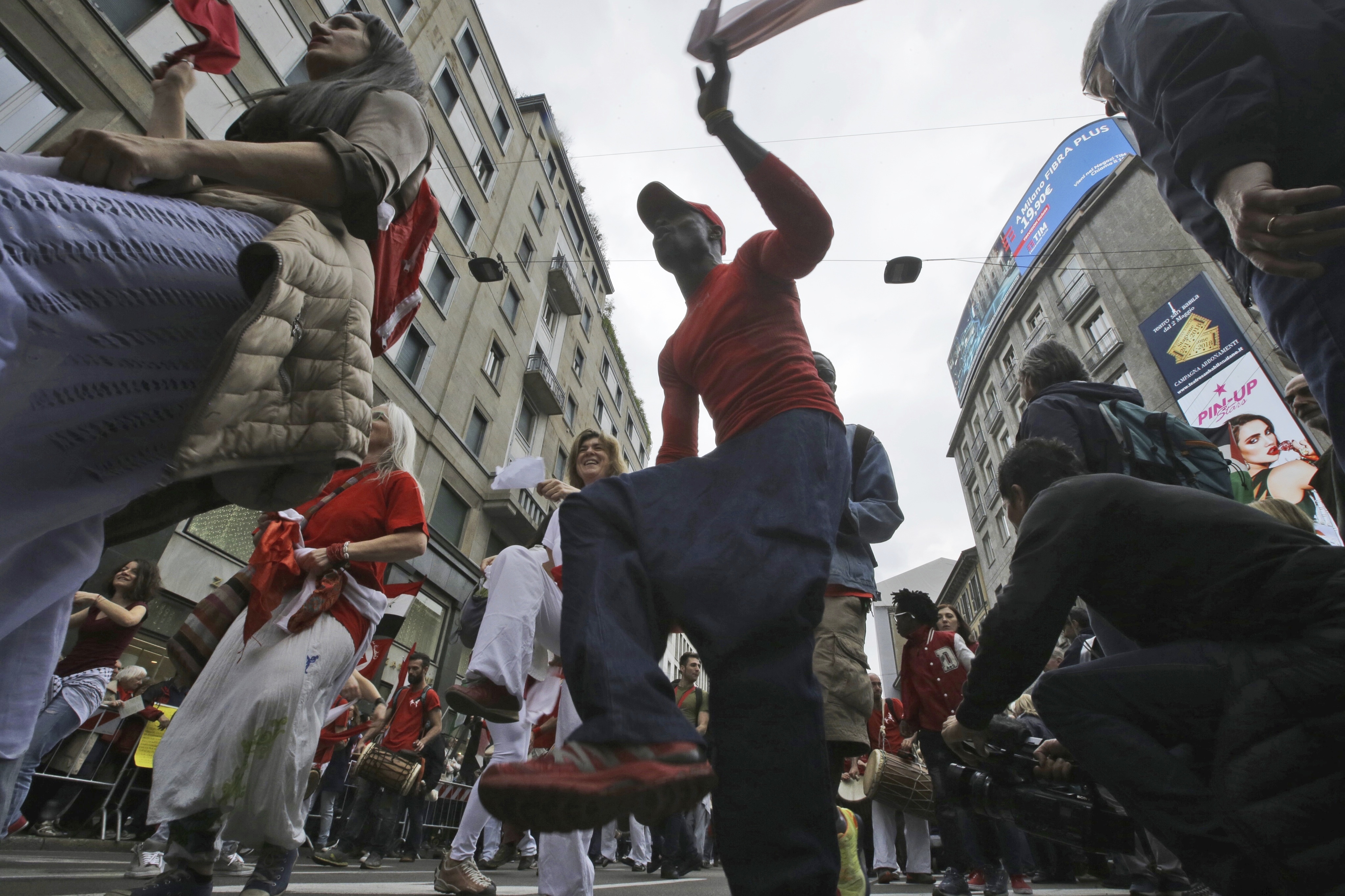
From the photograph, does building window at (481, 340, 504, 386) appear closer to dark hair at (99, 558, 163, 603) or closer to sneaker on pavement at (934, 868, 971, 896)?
dark hair at (99, 558, 163, 603)

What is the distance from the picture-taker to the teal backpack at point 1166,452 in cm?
258

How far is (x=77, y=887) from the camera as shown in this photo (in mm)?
2383

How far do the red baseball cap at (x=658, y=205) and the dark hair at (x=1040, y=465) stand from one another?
3.89ft

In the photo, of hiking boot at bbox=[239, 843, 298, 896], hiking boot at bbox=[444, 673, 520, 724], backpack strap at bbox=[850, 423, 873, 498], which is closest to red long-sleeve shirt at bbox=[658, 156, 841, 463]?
hiking boot at bbox=[444, 673, 520, 724]

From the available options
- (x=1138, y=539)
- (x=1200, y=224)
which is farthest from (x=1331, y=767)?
(x=1200, y=224)

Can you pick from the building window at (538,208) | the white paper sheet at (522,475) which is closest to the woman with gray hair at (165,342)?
the white paper sheet at (522,475)

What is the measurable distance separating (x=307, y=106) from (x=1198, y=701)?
8.12 ft

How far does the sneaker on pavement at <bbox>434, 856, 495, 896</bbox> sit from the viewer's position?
2949 millimetres

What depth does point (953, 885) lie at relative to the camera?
12.0 feet

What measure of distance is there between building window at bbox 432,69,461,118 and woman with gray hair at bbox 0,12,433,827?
713 inches

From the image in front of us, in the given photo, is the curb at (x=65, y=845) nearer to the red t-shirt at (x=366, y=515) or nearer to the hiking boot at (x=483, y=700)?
the red t-shirt at (x=366, y=515)

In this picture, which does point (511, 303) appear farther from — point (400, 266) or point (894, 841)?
point (400, 266)

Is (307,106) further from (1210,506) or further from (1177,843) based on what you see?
(1177,843)

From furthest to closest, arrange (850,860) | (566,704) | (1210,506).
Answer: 1. (850,860)
2. (566,704)
3. (1210,506)
